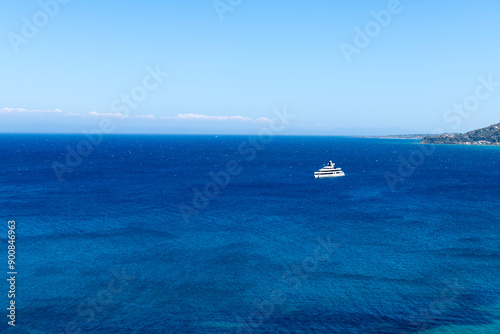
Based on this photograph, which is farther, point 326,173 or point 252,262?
point 326,173

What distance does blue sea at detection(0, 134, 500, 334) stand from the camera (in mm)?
42281

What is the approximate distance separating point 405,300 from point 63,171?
162108 millimetres

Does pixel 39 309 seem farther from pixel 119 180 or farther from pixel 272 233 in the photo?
pixel 119 180

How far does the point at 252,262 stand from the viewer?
58344 millimetres

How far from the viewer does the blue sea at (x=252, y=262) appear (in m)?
42.3

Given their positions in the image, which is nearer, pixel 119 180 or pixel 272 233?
pixel 272 233

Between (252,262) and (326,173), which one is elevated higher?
(326,173)

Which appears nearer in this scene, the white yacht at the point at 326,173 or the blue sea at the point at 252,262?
the blue sea at the point at 252,262

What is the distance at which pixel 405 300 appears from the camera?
46344 millimetres

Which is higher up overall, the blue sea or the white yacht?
the white yacht

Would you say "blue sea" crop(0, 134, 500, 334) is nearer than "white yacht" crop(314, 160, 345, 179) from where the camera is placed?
Yes

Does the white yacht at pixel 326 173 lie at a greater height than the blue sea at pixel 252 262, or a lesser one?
greater

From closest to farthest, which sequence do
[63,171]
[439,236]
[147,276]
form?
1. [147,276]
2. [439,236]
3. [63,171]

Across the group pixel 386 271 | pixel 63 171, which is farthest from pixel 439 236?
pixel 63 171
